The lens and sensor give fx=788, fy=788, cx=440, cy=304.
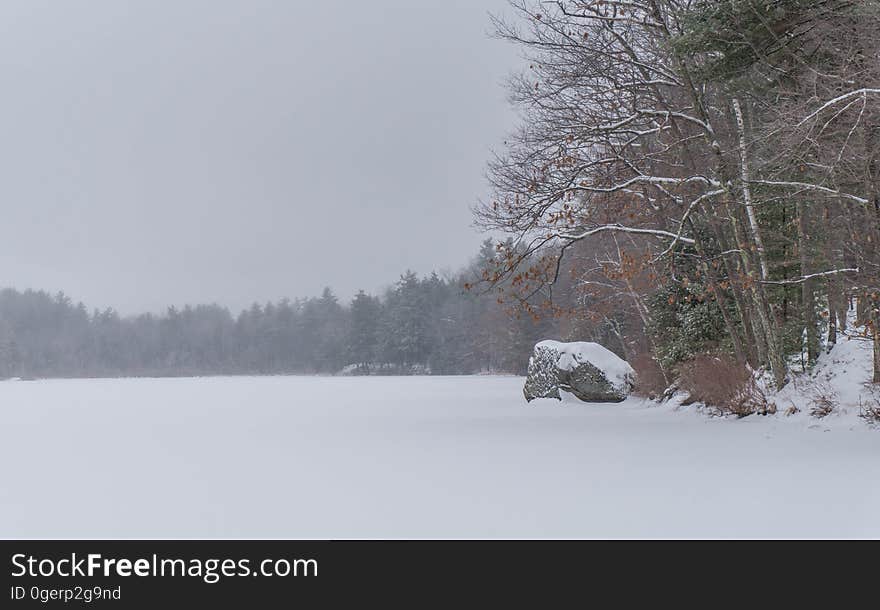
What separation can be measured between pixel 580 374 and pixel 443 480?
542 inches

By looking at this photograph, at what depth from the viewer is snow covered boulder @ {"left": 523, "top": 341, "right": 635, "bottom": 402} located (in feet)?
68.6

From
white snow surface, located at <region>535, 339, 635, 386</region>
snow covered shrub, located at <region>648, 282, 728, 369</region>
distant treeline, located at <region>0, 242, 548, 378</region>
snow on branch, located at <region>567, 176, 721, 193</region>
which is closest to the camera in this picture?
snow on branch, located at <region>567, 176, 721, 193</region>

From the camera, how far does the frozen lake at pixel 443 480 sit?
5.55m

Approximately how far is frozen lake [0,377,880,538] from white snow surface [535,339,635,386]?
622cm

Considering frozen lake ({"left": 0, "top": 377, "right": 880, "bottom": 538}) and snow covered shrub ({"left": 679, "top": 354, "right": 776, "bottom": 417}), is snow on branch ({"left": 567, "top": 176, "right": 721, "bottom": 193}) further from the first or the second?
frozen lake ({"left": 0, "top": 377, "right": 880, "bottom": 538})

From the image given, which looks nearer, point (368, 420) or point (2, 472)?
point (2, 472)

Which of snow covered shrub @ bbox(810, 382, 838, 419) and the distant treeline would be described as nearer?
snow covered shrub @ bbox(810, 382, 838, 419)

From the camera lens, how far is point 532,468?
852 cm

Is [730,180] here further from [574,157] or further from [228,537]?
[228,537]

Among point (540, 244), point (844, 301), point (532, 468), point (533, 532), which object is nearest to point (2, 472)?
point (532, 468)

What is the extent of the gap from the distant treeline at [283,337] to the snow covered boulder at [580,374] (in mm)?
33264

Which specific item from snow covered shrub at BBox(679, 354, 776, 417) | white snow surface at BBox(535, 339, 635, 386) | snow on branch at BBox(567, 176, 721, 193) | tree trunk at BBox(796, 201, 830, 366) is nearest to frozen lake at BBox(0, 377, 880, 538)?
snow covered shrub at BBox(679, 354, 776, 417)

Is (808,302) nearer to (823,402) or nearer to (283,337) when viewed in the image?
(823,402)
